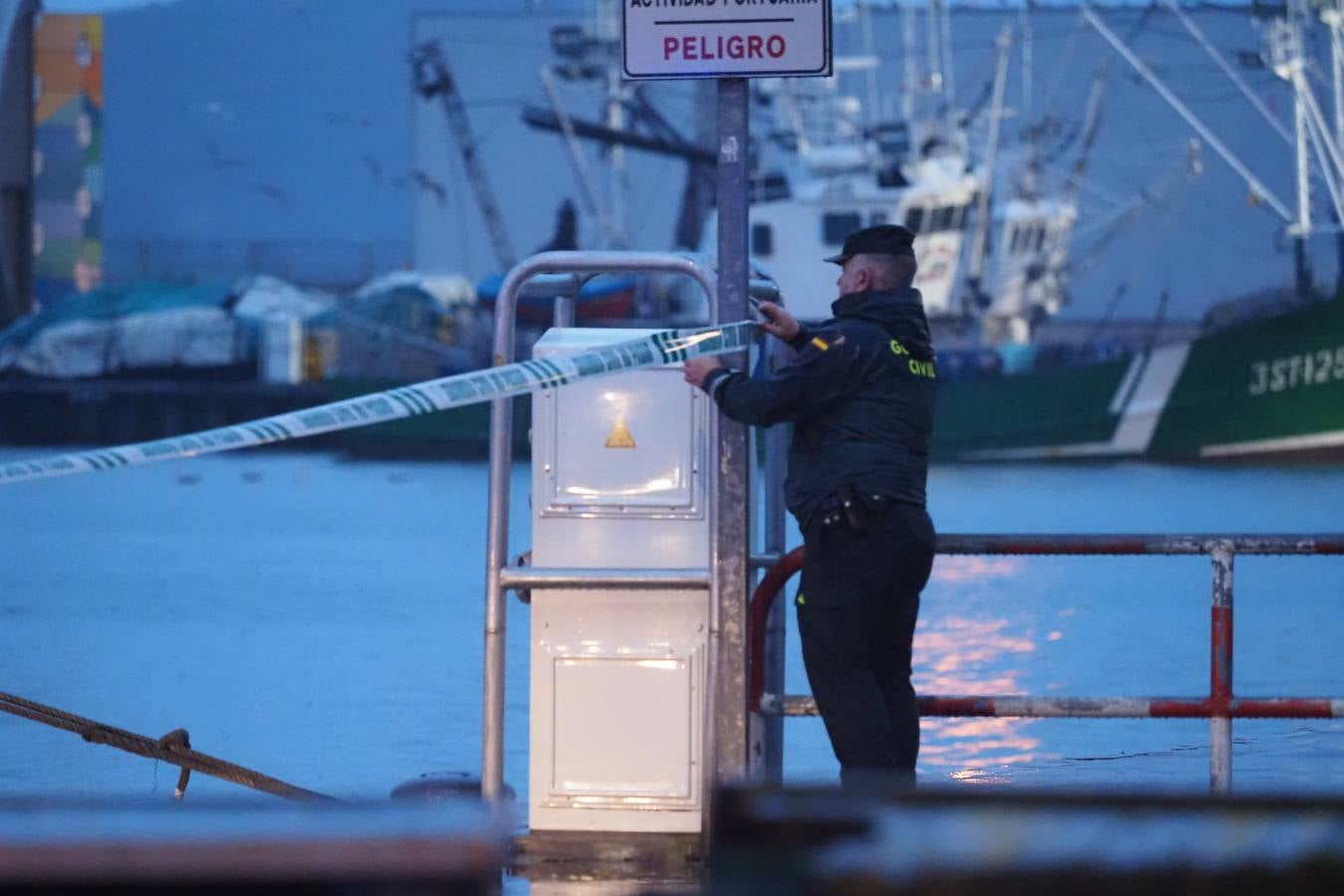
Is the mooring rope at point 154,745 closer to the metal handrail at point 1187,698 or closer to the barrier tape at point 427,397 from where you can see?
the barrier tape at point 427,397

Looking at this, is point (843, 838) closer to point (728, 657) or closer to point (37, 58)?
point (728, 657)

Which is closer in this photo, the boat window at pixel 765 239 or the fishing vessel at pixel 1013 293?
the boat window at pixel 765 239

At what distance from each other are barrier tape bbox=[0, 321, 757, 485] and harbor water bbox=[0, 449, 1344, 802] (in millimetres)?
945

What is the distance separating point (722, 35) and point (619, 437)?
918 mm

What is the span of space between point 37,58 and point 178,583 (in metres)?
46.8

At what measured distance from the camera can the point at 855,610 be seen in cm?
387

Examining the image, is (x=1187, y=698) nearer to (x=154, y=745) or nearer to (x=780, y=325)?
(x=780, y=325)

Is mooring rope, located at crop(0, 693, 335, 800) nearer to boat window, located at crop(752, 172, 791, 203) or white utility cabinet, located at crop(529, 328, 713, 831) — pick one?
white utility cabinet, located at crop(529, 328, 713, 831)

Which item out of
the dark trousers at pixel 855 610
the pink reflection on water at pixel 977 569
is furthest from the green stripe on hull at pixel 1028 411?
the dark trousers at pixel 855 610

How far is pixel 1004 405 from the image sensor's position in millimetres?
46719

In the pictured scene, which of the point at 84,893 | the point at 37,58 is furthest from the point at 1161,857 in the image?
the point at 37,58

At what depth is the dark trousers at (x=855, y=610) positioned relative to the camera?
12.7 ft

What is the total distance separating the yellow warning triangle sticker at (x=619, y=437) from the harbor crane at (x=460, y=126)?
48516mm

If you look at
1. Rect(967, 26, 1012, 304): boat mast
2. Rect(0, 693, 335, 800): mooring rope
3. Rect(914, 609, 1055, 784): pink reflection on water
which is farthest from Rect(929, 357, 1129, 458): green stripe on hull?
Rect(0, 693, 335, 800): mooring rope
